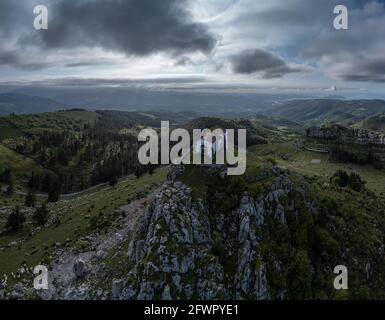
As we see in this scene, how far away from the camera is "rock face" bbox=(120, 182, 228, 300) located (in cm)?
4347

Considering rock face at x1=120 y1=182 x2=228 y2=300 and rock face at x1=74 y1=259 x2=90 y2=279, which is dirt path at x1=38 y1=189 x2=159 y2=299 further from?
rock face at x1=120 y1=182 x2=228 y2=300

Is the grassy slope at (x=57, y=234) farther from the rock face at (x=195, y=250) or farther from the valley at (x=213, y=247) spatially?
the rock face at (x=195, y=250)

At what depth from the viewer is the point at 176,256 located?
45.3 metres

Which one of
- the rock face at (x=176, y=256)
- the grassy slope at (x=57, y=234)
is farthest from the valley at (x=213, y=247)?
the grassy slope at (x=57, y=234)

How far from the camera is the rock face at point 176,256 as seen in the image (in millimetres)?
43469

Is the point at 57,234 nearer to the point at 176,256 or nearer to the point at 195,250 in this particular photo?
the point at 176,256

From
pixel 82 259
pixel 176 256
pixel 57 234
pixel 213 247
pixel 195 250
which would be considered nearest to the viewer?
pixel 176 256

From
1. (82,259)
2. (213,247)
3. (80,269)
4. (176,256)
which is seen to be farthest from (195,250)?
(82,259)

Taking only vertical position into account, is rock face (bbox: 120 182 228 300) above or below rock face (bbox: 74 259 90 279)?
above

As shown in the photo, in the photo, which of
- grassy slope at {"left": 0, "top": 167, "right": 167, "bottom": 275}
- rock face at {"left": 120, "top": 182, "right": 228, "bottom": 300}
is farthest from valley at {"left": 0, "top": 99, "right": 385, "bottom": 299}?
grassy slope at {"left": 0, "top": 167, "right": 167, "bottom": 275}

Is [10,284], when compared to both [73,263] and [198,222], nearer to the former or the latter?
[73,263]

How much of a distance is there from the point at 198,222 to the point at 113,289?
15.6 m
